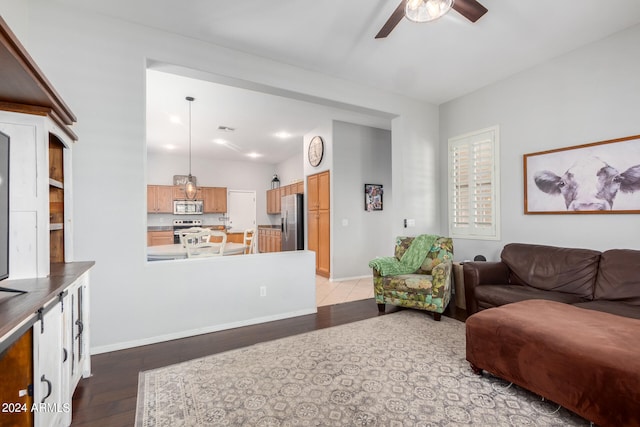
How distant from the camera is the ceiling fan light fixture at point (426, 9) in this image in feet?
6.22

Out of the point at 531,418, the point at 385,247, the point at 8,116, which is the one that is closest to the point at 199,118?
the point at 8,116

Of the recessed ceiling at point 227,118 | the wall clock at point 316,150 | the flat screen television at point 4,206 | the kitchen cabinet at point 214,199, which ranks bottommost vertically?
the flat screen television at point 4,206

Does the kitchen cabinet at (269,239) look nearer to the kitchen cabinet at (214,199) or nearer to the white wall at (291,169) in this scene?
the kitchen cabinet at (214,199)

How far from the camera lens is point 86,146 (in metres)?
2.47

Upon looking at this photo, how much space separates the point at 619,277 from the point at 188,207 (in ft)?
26.3

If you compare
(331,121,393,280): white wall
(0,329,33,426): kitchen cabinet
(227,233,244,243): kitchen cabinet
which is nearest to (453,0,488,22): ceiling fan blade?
(0,329,33,426): kitchen cabinet

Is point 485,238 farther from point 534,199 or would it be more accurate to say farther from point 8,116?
point 8,116

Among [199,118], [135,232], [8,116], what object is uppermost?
[199,118]

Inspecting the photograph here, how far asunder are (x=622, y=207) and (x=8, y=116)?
15.1 ft

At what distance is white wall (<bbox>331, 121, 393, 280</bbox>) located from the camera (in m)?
5.35

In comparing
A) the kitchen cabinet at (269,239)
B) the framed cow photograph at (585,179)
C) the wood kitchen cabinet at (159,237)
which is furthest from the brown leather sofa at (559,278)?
the wood kitchen cabinet at (159,237)

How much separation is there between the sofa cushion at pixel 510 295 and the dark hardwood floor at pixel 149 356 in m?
0.48

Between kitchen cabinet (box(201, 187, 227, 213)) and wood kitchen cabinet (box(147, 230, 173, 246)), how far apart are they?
110 cm

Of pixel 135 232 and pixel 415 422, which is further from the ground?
pixel 135 232
